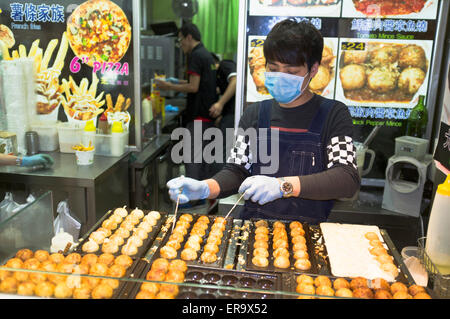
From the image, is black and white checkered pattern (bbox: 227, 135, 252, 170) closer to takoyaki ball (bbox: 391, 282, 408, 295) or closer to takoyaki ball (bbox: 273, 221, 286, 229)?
takoyaki ball (bbox: 273, 221, 286, 229)

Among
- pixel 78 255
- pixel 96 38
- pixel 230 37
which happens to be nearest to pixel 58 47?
→ pixel 96 38

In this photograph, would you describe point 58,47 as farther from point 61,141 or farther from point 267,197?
point 267,197

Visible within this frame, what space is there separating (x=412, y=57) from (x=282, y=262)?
95.6 inches

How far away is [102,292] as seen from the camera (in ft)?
3.64

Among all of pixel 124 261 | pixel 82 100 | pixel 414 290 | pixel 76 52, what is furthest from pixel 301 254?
pixel 76 52

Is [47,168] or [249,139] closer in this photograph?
[249,139]

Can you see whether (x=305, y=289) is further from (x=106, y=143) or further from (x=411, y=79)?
(x=411, y=79)

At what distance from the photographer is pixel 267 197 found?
1699 millimetres

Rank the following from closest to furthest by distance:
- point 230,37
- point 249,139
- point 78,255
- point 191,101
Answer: point 78,255 < point 249,139 < point 191,101 < point 230,37

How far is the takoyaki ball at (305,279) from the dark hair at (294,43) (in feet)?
3.12

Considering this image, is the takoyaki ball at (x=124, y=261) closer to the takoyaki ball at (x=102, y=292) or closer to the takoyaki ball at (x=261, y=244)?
the takoyaki ball at (x=102, y=292)

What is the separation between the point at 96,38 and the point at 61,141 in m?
0.82

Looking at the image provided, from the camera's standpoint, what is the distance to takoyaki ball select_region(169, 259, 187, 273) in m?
1.43

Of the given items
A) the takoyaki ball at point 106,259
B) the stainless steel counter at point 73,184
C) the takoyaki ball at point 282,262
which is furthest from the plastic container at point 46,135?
the takoyaki ball at point 282,262
